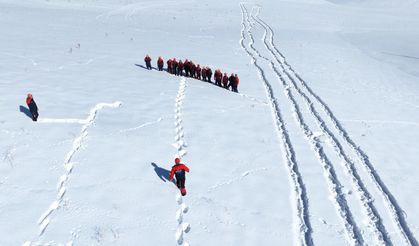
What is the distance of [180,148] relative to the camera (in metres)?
12.1

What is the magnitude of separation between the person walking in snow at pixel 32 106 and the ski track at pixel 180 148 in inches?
182

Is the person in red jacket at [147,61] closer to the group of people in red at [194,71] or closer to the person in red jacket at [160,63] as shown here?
the group of people in red at [194,71]

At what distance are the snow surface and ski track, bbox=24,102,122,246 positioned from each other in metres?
0.04

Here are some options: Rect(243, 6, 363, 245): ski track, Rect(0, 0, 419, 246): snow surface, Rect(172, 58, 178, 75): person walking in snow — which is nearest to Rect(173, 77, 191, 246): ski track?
Rect(0, 0, 419, 246): snow surface

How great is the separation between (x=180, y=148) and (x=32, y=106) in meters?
4.90

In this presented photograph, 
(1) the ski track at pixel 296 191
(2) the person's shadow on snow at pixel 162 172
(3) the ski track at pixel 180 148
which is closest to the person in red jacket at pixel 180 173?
(3) the ski track at pixel 180 148

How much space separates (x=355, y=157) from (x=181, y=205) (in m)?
6.31

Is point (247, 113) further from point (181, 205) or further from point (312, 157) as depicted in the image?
point (181, 205)

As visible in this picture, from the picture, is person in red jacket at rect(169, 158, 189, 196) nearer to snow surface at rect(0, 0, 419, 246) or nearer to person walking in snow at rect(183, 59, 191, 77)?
snow surface at rect(0, 0, 419, 246)

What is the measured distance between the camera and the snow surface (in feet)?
28.3

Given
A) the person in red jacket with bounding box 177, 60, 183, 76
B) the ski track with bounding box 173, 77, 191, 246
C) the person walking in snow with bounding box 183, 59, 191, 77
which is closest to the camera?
the ski track with bounding box 173, 77, 191, 246

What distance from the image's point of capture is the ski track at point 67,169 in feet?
26.8

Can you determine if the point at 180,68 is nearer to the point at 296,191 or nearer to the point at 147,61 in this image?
the point at 147,61

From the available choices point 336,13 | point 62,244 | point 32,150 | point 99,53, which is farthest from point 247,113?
point 336,13
